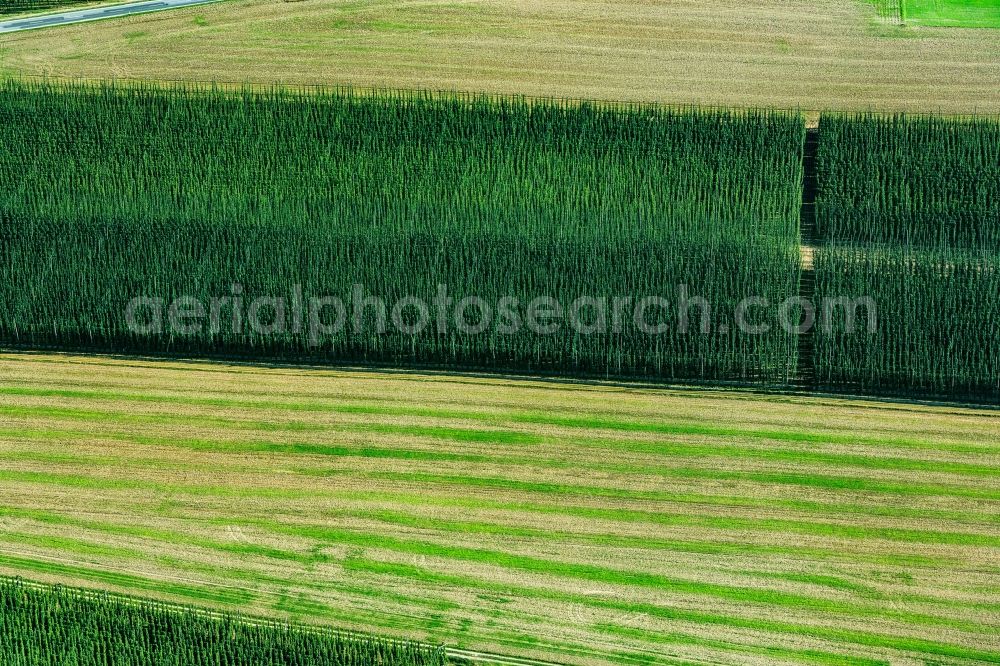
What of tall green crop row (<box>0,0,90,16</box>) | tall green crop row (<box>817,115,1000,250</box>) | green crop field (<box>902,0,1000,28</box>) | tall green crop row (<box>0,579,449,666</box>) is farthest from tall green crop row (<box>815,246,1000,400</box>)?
tall green crop row (<box>0,0,90,16</box>)

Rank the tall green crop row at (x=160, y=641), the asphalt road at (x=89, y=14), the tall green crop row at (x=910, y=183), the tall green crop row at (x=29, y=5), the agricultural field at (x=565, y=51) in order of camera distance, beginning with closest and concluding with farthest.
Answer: the tall green crop row at (x=160, y=641) → the tall green crop row at (x=910, y=183) → the agricultural field at (x=565, y=51) → the asphalt road at (x=89, y=14) → the tall green crop row at (x=29, y=5)

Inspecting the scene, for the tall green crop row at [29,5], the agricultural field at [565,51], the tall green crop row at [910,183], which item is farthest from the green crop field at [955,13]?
the tall green crop row at [29,5]

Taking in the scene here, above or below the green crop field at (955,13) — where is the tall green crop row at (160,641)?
below

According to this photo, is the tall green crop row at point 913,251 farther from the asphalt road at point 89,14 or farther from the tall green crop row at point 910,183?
the asphalt road at point 89,14

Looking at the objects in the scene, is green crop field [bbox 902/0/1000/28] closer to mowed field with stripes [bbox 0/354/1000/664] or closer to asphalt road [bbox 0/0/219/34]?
mowed field with stripes [bbox 0/354/1000/664]

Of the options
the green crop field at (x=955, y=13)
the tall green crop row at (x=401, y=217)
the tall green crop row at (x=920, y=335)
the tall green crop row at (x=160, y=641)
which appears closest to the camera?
the tall green crop row at (x=160, y=641)

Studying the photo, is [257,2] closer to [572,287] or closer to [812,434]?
[572,287]
